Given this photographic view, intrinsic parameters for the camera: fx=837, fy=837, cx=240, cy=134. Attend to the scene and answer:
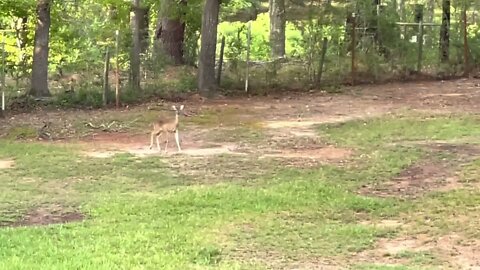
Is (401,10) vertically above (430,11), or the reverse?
(430,11)

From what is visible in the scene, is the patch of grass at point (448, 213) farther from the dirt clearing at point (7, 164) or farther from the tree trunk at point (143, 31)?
the tree trunk at point (143, 31)

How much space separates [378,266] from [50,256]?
8.73ft

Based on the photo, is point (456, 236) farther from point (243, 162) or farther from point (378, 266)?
point (243, 162)

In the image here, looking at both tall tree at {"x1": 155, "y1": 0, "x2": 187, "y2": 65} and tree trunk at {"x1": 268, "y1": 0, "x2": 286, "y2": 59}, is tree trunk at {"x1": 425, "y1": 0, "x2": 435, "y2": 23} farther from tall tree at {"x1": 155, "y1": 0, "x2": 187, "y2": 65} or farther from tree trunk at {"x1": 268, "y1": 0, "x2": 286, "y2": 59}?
tall tree at {"x1": 155, "y1": 0, "x2": 187, "y2": 65}

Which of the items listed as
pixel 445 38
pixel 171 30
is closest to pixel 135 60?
pixel 171 30

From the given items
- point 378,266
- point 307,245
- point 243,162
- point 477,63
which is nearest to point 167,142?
point 243,162

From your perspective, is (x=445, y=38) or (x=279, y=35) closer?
(x=445, y=38)

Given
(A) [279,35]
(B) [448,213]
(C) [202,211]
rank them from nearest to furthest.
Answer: (B) [448,213] < (C) [202,211] < (A) [279,35]

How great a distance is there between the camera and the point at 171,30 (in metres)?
22.2

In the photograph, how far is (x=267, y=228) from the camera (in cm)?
788

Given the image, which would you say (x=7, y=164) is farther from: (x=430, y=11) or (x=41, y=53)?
(x=430, y=11)

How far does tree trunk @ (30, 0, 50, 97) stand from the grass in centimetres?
461

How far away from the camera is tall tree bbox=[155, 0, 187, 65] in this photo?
21031 millimetres

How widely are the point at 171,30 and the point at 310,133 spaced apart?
9164 millimetres
